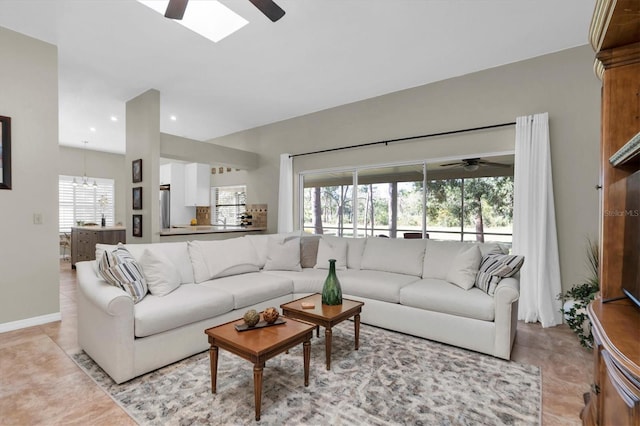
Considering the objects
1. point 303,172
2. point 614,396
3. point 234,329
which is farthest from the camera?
point 303,172

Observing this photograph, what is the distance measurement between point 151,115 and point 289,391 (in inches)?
169

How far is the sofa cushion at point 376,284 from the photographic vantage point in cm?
322

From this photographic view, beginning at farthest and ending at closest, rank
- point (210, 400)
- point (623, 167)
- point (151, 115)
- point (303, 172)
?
point (303, 172) < point (151, 115) < point (210, 400) < point (623, 167)

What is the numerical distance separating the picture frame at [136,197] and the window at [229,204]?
2476mm

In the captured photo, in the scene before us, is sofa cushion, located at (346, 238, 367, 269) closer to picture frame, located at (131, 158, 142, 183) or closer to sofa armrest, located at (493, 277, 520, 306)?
sofa armrest, located at (493, 277, 520, 306)

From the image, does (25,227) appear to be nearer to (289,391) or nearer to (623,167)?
(289,391)

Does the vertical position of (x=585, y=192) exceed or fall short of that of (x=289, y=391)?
it exceeds it

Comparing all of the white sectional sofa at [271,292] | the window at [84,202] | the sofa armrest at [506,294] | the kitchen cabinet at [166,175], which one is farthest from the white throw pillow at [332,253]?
the window at [84,202]

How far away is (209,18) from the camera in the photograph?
2.91 metres

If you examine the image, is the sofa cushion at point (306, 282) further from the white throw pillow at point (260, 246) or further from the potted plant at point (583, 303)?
the potted plant at point (583, 303)

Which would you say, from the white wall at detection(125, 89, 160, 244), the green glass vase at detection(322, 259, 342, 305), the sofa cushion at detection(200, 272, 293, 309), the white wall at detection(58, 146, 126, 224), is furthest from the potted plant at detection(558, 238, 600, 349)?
the white wall at detection(58, 146, 126, 224)

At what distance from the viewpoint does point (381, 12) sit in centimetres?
286

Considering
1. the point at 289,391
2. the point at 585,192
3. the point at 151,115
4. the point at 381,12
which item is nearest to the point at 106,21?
the point at 151,115

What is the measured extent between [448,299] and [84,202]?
30.7ft
